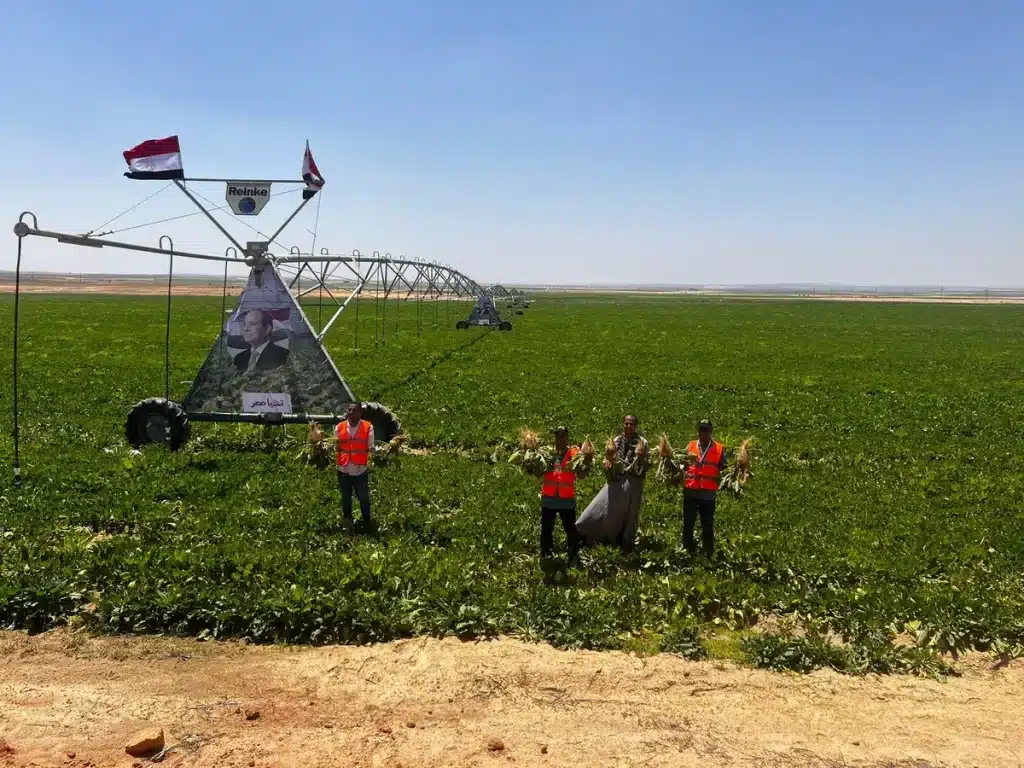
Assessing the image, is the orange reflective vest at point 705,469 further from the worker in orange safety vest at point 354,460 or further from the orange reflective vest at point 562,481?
the worker in orange safety vest at point 354,460

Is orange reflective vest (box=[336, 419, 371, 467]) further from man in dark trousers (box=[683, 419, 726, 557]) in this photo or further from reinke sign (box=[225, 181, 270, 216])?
reinke sign (box=[225, 181, 270, 216])

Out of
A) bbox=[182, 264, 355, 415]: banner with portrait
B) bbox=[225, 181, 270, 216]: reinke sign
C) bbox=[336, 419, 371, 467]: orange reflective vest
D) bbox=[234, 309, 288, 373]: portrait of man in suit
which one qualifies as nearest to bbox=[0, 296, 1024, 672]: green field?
bbox=[182, 264, 355, 415]: banner with portrait

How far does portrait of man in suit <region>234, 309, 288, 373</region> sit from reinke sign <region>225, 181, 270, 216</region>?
2.48 meters

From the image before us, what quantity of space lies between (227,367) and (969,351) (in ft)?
138

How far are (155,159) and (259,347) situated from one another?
4.68m

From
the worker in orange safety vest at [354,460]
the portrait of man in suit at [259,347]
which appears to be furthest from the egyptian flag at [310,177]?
the worker in orange safety vest at [354,460]

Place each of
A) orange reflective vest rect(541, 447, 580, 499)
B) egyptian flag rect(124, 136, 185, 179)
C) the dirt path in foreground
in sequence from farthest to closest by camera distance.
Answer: egyptian flag rect(124, 136, 185, 179) < orange reflective vest rect(541, 447, 580, 499) < the dirt path in foreground

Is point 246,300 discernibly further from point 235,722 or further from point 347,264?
point 235,722

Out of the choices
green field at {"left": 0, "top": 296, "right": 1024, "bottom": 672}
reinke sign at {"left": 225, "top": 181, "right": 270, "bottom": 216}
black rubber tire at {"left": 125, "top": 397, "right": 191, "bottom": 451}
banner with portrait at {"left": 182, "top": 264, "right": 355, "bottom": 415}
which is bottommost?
green field at {"left": 0, "top": 296, "right": 1024, "bottom": 672}

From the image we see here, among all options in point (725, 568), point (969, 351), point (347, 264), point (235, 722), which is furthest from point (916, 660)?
point (969, 351)

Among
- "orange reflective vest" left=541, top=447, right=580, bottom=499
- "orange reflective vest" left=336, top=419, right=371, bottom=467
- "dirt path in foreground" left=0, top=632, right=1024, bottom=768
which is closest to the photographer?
"dirt path in foreground" left=0, top=632, right=1024, bottom=768

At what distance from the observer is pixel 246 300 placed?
16.3 meters

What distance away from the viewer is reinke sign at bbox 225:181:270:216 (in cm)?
1662

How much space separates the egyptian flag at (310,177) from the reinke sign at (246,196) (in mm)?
1010
